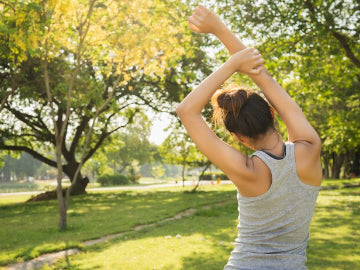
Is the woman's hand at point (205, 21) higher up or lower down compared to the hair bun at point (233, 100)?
higher up

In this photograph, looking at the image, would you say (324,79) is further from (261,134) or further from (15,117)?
(15,117)

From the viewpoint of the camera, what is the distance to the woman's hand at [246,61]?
Result: 1.64 meters

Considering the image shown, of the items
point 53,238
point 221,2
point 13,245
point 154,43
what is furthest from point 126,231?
point 221,2

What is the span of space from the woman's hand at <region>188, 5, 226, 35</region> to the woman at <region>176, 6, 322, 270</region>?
0.25 metres

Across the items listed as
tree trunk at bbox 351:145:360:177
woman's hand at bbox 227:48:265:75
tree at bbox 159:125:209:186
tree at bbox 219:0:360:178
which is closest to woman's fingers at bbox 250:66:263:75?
woman's hand at bbox 227:48:265:75

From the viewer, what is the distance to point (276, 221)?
5.32 feet

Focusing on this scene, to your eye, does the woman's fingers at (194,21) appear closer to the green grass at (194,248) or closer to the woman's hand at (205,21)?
the woman's hand at (205,21)

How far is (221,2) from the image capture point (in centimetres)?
1440

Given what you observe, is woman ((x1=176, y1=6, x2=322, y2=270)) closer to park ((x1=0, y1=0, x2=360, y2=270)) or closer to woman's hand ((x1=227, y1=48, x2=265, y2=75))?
woman's hand ((x1=227, y1=48, x2=265, y2=75))

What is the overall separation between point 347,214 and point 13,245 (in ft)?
35.5

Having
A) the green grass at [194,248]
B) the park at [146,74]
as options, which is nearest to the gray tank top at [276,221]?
the park at [146,74]

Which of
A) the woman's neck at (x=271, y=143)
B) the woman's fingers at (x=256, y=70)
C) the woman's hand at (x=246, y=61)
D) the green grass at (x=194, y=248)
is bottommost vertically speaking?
the green grass at (x=194, y=248)

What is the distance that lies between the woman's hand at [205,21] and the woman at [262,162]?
0.25m

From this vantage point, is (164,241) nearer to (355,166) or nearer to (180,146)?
(180,146)
